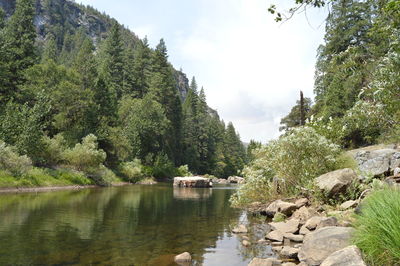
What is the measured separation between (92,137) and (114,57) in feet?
180

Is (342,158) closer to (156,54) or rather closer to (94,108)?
(94,108)

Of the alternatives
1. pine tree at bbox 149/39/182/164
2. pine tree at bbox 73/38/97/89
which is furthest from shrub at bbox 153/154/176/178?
pine tree at bbox 73/38/97/89

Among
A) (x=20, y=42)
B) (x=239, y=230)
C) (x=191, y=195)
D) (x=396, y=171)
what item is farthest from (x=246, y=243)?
(x=20, y=42)

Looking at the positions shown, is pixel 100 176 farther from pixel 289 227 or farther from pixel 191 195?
pixel 289 227

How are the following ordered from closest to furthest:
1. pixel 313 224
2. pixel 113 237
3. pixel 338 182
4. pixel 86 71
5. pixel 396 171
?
pixel 113 237
pixel 313 224
pixel 396 171
pixel 338 182
pixel 86 71

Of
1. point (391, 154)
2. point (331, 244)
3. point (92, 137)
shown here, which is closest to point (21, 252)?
point (331, 244)

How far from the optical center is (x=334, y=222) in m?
12.9

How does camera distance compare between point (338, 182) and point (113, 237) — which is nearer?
point (113, 237)

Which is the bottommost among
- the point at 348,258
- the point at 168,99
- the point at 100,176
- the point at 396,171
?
the point at 348,258

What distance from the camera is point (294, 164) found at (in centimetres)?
2341

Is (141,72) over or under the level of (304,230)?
over

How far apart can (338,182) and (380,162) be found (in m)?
2.40

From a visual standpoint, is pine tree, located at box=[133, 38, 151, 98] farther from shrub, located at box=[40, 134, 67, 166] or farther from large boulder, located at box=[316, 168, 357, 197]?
large boulder, located at box=[316, 168, 357, 197]

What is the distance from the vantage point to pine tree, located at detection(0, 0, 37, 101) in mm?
55638
